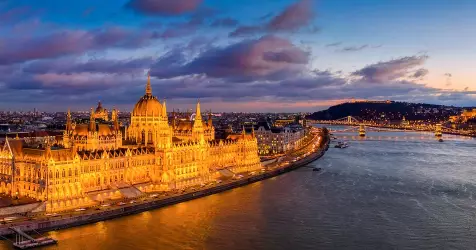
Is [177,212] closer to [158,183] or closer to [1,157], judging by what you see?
[158,183]

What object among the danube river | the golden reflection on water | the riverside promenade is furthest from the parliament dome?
the golden reflection on water

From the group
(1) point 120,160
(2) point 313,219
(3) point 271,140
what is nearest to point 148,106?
(1) point 120,160

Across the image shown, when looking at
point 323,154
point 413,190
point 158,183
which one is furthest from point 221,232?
point 323,154

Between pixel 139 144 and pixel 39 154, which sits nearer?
pixel 39 154

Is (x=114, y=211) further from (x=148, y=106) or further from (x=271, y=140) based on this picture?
(x=271, y=140)

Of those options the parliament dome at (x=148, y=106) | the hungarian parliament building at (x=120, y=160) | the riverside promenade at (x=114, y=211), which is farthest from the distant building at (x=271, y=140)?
the parliament dome at (x=148, y=106)

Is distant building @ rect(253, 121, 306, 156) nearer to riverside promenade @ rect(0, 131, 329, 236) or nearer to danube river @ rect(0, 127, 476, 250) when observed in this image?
riverside promenade @ rect(0, 131, 329, 236)
